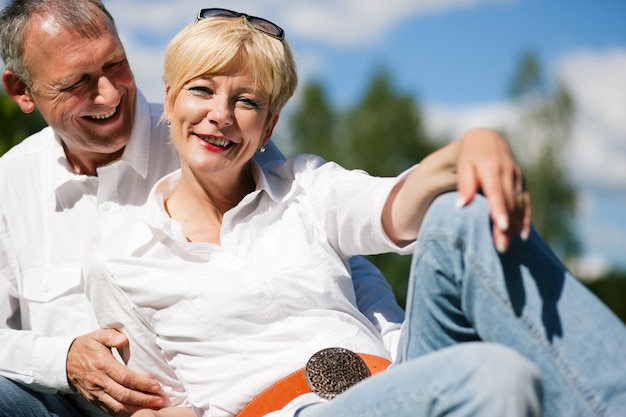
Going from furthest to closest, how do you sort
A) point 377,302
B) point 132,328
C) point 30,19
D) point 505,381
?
1. point 30,19
2. point 377,302
3. point 132,328
4. point 505,381

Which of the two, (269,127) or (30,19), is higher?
(30,19)

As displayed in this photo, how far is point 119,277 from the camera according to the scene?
2.78 metres

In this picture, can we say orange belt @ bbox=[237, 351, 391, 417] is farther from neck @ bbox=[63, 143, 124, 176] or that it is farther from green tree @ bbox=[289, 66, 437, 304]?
green tree @ bbox=[289, 66, 437, 304]

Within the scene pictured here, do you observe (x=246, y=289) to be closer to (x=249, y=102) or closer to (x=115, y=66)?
(x=249, y=102)

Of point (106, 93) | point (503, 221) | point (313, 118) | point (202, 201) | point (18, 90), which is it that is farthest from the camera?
point (313, 118)

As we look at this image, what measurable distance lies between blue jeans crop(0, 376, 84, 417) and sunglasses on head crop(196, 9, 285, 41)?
159 centimetres

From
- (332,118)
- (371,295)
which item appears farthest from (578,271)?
(371,295)

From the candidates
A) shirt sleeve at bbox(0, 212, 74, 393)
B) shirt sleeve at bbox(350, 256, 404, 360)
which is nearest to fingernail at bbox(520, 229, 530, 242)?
shirt sleeve at bbox(350, 256, 404, 360)

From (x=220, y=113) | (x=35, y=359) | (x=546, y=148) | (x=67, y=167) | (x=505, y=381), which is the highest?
(x=220, y=113)

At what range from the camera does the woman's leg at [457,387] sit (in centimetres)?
168

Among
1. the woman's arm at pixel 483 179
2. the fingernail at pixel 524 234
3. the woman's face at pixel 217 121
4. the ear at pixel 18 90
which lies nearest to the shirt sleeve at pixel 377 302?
the woman's face at pixel 217 121

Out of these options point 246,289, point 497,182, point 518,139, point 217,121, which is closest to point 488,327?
point 497,182

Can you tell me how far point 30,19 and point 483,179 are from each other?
2.49m

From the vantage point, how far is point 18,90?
12.4 feet
